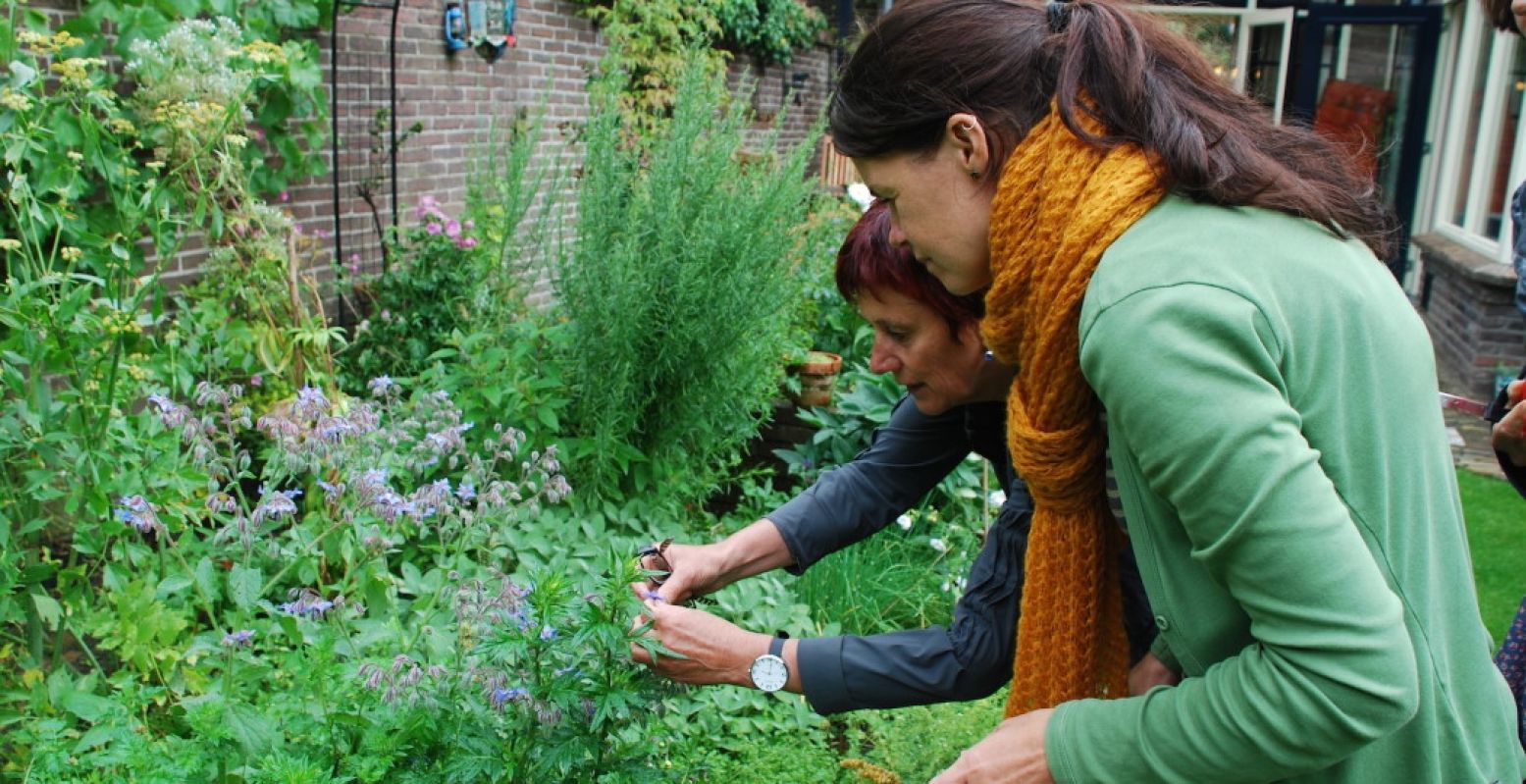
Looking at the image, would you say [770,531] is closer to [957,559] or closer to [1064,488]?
[1064,488]

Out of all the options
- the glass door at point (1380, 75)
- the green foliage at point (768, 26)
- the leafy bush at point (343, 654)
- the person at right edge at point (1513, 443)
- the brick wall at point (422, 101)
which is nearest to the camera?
the leafy bush at point (343, 654)

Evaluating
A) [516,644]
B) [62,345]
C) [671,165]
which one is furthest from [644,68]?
[516,644]

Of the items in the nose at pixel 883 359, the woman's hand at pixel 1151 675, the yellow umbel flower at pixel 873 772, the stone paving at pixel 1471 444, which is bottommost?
the stone paving at pixel 1471 444

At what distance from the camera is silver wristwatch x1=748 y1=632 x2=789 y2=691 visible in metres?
1.73

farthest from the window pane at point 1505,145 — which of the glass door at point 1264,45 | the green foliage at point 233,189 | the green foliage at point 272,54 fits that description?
the green foliage at point 233,189

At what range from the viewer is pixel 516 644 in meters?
1.62

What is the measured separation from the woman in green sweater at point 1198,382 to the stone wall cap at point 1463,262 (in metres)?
7.58

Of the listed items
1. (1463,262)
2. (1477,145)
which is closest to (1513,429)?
(1463,262)

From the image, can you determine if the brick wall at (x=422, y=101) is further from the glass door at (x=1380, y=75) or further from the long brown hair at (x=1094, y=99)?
the glass door at (x=1380, y=75)

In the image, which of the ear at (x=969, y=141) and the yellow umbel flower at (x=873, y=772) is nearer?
the ear at (x=969, y=141)

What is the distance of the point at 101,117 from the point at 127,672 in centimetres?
231

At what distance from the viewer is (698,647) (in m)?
1.70

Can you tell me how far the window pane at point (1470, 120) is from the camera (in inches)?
396

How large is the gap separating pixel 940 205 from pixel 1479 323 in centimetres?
817
